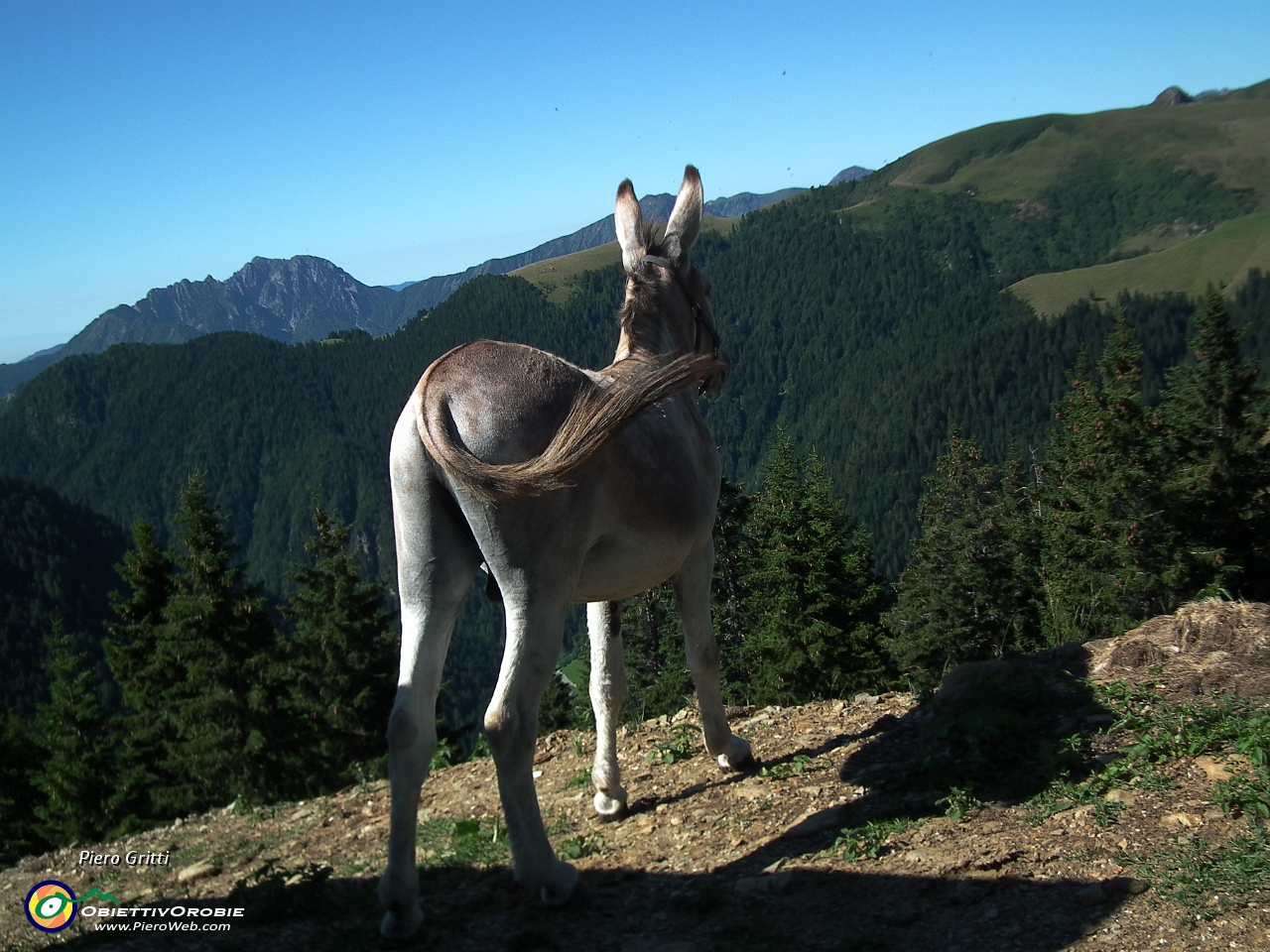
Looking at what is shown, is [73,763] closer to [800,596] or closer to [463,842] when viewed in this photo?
[800,596]

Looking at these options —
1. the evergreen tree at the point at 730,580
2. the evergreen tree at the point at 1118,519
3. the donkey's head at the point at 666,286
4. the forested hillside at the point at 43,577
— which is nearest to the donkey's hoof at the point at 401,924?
the donkey's head at the point at 666,286

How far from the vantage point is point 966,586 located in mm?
38125

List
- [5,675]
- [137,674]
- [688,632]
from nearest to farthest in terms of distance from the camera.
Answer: [688,632] → [137,674] → [5,675]

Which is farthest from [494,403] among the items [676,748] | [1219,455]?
[1219,455]

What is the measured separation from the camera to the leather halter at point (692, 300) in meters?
6.46

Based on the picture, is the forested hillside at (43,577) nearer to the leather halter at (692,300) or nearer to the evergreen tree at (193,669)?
the evergreen tree at (193,669)

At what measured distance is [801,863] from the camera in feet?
16.1

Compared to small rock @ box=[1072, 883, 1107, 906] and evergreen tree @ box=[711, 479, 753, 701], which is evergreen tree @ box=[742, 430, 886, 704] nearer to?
evergreen tree @ box=[711, 479, 753, 701]

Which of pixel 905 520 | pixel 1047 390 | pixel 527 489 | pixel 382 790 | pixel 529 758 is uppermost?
pixel 527 489

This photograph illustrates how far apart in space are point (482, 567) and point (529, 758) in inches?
39.0

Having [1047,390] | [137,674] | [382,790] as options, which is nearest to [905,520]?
[1047,390]

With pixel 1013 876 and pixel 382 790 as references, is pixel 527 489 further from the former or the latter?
pixel 382 790

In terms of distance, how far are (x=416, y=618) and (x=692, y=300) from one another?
3.20 meters

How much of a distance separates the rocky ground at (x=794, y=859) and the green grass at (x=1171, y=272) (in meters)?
182
